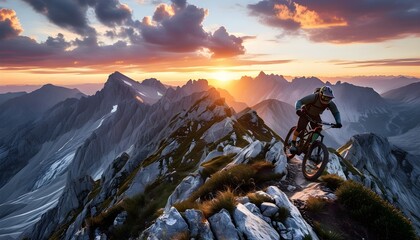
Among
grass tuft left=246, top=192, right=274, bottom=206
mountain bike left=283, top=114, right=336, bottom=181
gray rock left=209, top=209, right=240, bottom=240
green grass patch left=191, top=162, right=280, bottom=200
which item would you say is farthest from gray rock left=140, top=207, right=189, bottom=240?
mountain bike left=283, top=114, right=336, bottom=181

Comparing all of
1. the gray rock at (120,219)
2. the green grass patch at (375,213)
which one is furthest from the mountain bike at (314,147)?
the gray rock at (120,219)

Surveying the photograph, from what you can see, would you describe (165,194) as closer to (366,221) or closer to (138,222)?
(138,222)

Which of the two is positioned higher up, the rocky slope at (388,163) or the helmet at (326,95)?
the helmet at (326,95)

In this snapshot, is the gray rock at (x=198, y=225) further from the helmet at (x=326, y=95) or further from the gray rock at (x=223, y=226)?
the helmet at (x=326, y=95)

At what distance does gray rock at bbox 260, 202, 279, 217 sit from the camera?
10.4 metres

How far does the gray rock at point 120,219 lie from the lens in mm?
17000

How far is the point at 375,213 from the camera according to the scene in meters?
11.5

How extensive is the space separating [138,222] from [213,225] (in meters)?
9.52

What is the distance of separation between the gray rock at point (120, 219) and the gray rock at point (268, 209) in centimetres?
1009

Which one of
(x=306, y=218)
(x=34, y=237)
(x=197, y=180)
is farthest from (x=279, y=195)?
(x=34, y=237)

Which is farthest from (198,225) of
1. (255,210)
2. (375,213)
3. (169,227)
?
(375,213)

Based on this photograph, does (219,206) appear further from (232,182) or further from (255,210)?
(232,182)

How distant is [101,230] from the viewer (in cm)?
→ 1716

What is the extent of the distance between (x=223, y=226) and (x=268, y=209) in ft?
6.95
